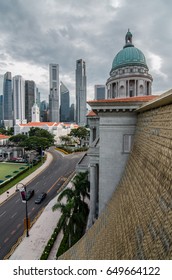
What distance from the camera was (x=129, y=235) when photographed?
659 cm

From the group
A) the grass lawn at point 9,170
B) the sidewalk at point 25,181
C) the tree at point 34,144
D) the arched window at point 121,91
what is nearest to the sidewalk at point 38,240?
the sidewalk at point 25,181

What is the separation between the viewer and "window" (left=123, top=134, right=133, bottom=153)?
51.7ft

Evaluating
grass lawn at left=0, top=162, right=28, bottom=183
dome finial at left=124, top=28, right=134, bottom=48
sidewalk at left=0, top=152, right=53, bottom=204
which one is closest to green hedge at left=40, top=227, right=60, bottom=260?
sidewalk at left=0, top=152, right=53, bottom=204

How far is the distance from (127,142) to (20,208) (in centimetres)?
2125

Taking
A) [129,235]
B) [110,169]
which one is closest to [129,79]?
[110,169]

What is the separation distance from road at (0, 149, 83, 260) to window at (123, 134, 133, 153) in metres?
16.4

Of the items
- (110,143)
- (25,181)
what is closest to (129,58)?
(110,143)

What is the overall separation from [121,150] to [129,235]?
984cm

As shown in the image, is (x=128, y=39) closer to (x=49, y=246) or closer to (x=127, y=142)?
(x=127, y=142)

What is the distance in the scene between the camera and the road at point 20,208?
1994 centimetres

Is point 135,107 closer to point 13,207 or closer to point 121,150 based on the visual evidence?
point 121,150

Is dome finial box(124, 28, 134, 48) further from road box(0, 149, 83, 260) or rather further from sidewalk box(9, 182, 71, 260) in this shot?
sidewalk box(9, 182, 71, 260)

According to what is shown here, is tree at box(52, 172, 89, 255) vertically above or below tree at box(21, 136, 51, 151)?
below

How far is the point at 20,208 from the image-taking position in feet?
88.7
